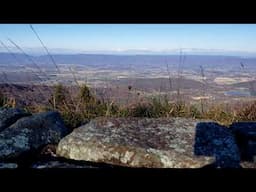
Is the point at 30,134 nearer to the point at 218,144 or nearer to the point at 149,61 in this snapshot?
the point at 218,144

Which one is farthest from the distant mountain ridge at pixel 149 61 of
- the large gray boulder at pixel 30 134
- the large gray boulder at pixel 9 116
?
the large gray boulder at pixel 30 134

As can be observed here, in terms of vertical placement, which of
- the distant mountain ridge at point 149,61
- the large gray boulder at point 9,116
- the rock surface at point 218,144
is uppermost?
the distant mountain ridge at point 149,61

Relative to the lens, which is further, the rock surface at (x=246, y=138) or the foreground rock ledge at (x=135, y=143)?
the rock surface at (x=246, y=138)

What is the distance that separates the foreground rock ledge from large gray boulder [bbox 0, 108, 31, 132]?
556 mm

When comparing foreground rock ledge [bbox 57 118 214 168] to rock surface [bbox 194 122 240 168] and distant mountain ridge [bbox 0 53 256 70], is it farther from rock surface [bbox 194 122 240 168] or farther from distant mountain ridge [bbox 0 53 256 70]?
distant mountain ridge [bbox 0 53 256 70]

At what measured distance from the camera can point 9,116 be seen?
3.08 meters

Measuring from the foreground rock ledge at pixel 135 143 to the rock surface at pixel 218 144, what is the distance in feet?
0.20

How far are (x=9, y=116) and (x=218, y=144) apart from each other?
1684 mm

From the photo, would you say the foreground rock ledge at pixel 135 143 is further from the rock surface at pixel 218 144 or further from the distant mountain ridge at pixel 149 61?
the distant mountain ridge at pixel 149 61

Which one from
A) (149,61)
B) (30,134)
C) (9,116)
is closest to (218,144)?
(30,134)

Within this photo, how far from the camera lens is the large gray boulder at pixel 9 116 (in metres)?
2.99
